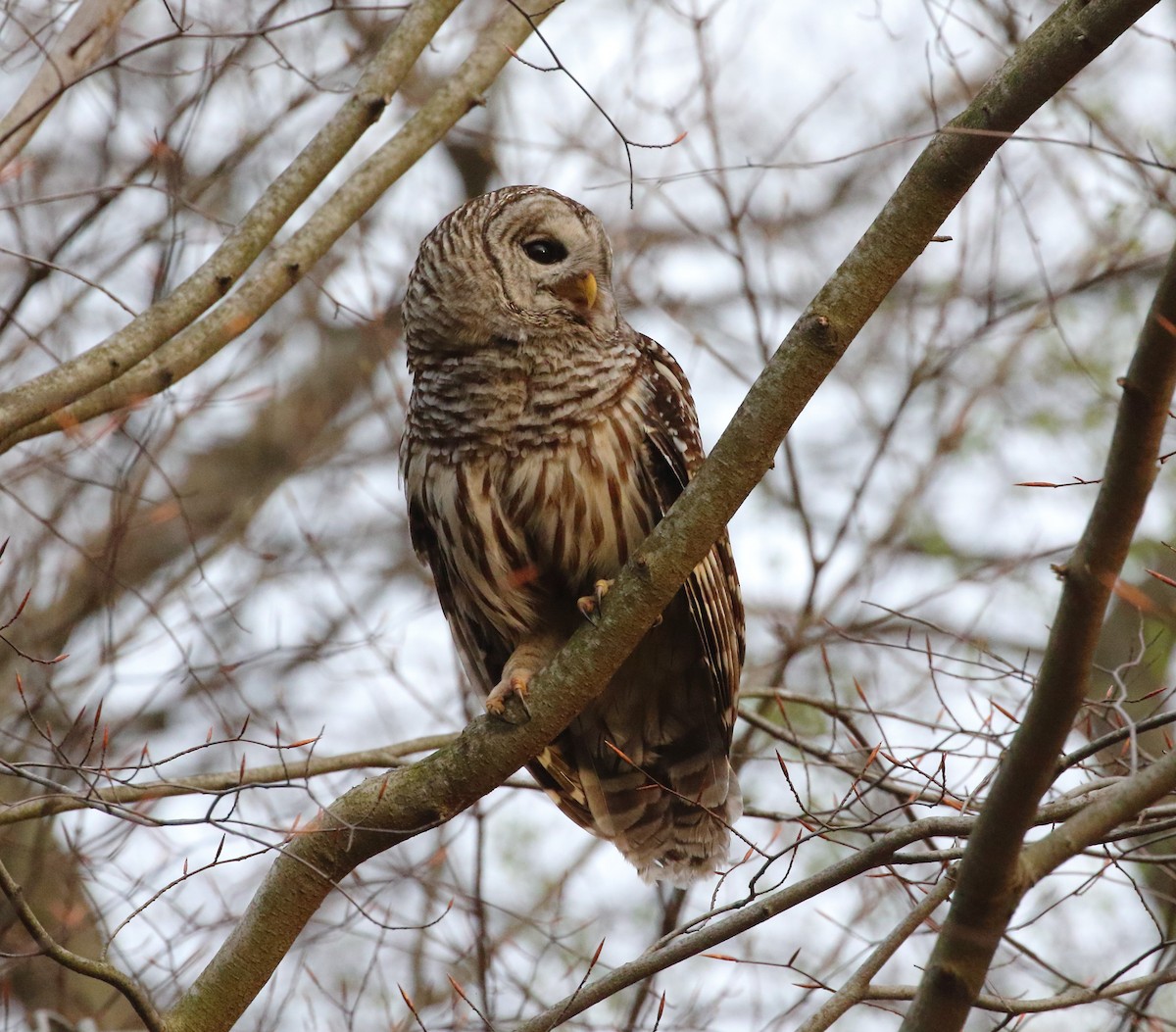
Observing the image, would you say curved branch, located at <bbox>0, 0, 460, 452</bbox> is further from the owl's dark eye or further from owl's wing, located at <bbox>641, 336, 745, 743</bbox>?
owl's wing, located at <bbox>641, 336, 745, 743</bbox>

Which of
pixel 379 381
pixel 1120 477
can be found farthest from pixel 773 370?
pixel 379 381

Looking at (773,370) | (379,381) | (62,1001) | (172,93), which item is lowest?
(62,1001)

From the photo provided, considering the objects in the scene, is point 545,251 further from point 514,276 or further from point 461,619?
point 461,619

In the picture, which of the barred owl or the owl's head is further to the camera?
the owl's head

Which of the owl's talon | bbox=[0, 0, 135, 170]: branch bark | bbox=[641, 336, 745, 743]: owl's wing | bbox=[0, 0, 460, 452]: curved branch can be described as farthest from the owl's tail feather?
bbox=[0, 0, 135, 170]: branch bark

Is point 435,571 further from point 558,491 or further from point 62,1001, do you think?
point 62,1001

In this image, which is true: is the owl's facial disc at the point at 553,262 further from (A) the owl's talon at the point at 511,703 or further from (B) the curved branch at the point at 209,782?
(B) the curved branch at the point at 209,782

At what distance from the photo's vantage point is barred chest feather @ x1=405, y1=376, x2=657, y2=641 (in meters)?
4.92

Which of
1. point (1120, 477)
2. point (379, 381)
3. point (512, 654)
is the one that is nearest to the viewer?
point (1120, 477)

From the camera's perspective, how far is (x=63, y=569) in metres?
8.27

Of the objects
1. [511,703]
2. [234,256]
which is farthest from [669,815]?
[234,256]

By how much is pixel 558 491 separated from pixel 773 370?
138 centimetres

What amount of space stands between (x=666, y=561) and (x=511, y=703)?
0.63 meters

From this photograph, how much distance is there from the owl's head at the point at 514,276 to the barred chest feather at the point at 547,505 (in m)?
0.41
